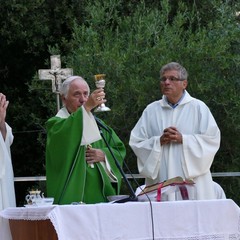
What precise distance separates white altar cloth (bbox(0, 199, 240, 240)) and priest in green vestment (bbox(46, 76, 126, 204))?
32.2 inches

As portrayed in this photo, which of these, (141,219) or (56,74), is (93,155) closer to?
(141,219)

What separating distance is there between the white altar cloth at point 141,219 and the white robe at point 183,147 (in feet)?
5.14

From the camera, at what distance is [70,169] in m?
6.14

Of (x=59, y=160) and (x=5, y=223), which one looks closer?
(x=5, y=223)

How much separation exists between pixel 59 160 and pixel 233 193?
469 cm

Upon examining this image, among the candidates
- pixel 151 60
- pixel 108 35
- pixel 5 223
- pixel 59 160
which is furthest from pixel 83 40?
pixel 5 223

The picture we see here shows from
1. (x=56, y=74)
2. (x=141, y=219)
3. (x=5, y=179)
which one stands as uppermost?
(x=56, y=74)

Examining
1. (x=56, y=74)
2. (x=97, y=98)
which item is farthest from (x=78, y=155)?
(x=56, y=74)

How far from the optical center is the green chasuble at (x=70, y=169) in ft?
19.9

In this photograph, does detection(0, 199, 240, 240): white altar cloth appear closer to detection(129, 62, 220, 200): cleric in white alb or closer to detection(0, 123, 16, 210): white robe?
detection(0, 123, 16, 210): white robe

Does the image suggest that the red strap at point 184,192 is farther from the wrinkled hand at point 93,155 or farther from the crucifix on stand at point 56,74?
the crucifix on stand at point 56,74

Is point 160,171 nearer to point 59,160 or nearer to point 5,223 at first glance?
point 59,160

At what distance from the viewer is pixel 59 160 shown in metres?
6.19

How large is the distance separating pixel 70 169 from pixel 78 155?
123 millimetres
